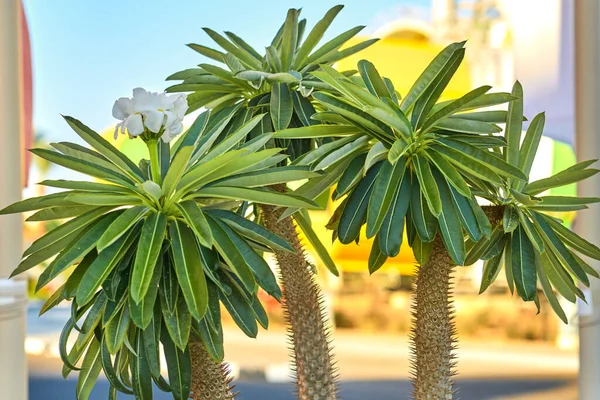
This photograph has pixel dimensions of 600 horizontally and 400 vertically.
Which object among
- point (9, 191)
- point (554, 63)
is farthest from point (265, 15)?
point (9, 191)

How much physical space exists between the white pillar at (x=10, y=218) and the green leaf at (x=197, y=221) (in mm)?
1125

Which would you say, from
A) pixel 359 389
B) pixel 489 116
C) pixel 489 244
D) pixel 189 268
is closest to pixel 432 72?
pixel 489 116

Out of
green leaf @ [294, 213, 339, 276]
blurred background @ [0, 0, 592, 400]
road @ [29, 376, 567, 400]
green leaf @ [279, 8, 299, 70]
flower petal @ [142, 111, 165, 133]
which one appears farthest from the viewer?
road @ [29, 376, 567, 400]

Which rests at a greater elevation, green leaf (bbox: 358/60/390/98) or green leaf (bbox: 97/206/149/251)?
green leaf (bbox: 358/60/390/98)

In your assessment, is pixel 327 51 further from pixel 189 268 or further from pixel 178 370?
pixel 178 370

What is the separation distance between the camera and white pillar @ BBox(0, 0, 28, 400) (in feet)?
6.70

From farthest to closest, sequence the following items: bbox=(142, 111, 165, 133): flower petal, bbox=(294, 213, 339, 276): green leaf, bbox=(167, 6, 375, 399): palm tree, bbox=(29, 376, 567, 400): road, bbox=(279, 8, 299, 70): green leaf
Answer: bbox=(29, 376, 567, 400): road, bbox=(294, 213, 339, 276): green leaf, bbox=(279, 8, 299, 70): green leaf, bbox=(167, 6, 375, 399): palm tree, bbox=(142, 111, 165, 133): flower petal

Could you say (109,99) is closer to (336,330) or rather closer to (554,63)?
(336,330)

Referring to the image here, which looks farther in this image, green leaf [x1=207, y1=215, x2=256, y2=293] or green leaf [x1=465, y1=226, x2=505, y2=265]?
green leaf [x1=465, y1=226, x2=505, y2=265]

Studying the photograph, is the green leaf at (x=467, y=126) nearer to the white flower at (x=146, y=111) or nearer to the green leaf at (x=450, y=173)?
the green leaf at (x=450, y=173)

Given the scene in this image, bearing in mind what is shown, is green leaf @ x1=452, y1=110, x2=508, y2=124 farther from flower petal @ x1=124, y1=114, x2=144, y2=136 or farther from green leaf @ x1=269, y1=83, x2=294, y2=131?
flower petal @ x1=124, y1=114, x2=144, y2=136

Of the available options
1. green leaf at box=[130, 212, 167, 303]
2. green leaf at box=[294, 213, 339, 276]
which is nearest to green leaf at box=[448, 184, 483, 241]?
green leaf at box=[294, 213, 339, 276]

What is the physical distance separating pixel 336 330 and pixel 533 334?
4.90 feet

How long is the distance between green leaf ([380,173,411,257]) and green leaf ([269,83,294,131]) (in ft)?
0.88
